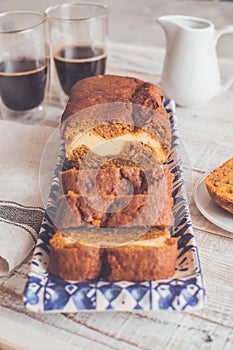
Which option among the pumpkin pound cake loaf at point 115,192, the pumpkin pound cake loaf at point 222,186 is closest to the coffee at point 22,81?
the pumpkin pound cake loaf at point 115,192

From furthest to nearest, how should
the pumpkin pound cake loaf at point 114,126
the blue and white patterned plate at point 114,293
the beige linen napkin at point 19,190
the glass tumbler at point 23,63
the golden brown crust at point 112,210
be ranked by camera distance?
1. the glass tumbler at point 23,63
2. the pumpkin pound cake loaf at point 114,126
3. the beige linen napkin at point 19,190
4. the golden brown crust at point 112,210
5. the blue and white patterned plate at point 114,293

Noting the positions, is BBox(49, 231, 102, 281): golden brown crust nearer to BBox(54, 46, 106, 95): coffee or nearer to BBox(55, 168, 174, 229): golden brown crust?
BBox(55, 168, 174, 229): golden brown crust

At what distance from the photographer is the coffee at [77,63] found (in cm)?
203

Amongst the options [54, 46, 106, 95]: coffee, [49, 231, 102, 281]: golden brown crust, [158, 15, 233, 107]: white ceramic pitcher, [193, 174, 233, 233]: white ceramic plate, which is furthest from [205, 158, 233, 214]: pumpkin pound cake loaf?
[54, 46, 106, 95]: coffee

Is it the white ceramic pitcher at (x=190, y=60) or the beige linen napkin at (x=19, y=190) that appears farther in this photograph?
the white ceramic pitcher at (x=190, y=60)

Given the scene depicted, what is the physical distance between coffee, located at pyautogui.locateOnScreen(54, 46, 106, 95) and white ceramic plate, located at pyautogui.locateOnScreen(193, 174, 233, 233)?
76cm

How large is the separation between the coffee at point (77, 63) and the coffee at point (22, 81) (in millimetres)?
95

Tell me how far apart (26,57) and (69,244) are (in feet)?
3.41

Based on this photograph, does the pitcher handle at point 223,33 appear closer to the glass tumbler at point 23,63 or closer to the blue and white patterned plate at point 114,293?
the glass tumbler at point 23,63

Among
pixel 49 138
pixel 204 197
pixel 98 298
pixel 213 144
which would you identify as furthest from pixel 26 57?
pixel 98 298

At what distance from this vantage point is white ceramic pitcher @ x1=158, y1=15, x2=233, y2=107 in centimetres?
A: 199

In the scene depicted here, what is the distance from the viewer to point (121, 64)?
2.43 m

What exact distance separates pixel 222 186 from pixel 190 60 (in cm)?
74

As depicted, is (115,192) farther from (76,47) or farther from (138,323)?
(76,47)
